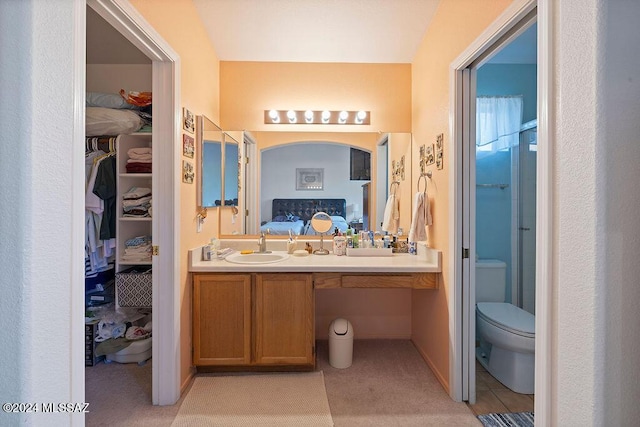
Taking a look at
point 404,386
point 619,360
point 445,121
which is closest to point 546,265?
point 619,360

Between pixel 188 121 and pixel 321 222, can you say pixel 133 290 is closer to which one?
pixel 188 121

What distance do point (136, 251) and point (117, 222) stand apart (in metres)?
0.27

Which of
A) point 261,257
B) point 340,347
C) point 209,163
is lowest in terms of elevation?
point 340,347

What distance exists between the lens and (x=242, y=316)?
6.88 ft

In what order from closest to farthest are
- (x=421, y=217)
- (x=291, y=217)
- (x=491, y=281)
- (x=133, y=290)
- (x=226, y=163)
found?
(x=421, y=217) < (x=133, y=290) < (x=491, y=281) < (x=226, y=163) < (x=291, y=217)

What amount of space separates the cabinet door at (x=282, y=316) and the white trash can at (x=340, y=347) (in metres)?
0.26

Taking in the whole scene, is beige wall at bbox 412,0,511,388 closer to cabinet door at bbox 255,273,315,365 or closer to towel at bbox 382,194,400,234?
towel at bbox 382,194,400,234

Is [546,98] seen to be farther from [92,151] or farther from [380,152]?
[92,151]

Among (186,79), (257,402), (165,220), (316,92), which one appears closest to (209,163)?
(186,79)

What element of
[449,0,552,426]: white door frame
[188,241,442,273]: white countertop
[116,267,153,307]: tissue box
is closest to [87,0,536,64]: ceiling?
[449,0,552,426]: white door frame

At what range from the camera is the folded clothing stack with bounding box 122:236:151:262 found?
2414mm

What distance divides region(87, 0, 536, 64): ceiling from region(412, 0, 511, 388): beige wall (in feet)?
0.69

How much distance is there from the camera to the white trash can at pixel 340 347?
228cm

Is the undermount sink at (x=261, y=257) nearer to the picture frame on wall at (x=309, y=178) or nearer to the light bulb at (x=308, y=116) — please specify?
the picture frame on wall at (x=309, y=178)
